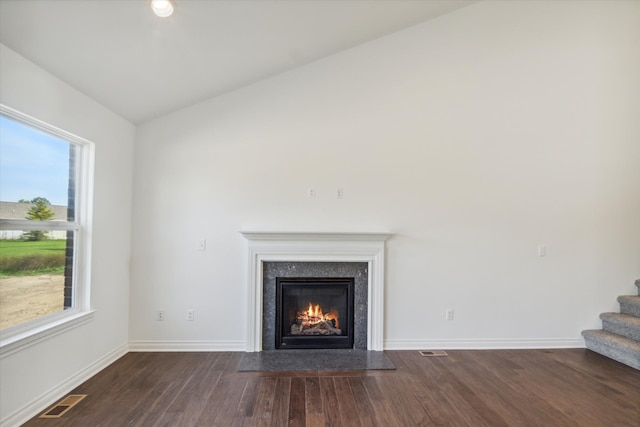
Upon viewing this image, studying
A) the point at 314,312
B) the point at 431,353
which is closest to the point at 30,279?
the point at 314,312

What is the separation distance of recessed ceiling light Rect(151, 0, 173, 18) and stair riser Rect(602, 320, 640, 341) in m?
5.02

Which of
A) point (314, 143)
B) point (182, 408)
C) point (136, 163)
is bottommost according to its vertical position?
point (182, 408)

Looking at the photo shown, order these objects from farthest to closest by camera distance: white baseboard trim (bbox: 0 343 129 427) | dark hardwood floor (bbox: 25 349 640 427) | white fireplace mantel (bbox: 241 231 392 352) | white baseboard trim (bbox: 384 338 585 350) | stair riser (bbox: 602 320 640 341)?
white baseboard trim (bbox: 384 338 585 350)
white fireplace mantel (bbox: 241 231 392 352)
stair riser (bbox: 602 320 640 341)
dark hardwood floor (bbox: 25 349 640 427)
white baseboard trim (bbox: 0 343 129 427)

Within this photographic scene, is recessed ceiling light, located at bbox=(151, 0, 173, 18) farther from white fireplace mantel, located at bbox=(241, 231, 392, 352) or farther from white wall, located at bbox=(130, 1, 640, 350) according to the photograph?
white fireplace mantel, located at bbox=(241, 231, 392, 352)

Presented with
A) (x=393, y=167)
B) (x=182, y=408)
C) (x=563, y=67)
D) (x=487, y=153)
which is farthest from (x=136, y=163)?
(x=563, y=67)

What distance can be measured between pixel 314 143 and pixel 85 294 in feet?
8.50

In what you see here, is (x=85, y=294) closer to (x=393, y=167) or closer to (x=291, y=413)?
(x=291, y=413)

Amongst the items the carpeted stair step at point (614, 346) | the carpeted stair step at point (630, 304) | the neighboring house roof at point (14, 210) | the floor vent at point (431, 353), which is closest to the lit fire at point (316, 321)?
the floor vent at point (431, 353)

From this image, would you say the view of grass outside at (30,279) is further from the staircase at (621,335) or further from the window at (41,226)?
the staircase at (621,335)

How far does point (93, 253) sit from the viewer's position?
2.88m

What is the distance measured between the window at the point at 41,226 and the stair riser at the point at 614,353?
16.6ft

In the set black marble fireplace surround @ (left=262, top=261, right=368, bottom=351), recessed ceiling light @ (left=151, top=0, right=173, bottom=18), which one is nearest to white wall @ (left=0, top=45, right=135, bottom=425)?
recessed ceiling light @ (left=151, top=0, right=173, bottom=18)

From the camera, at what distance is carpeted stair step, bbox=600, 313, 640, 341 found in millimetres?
3293

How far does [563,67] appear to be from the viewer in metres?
3.62
